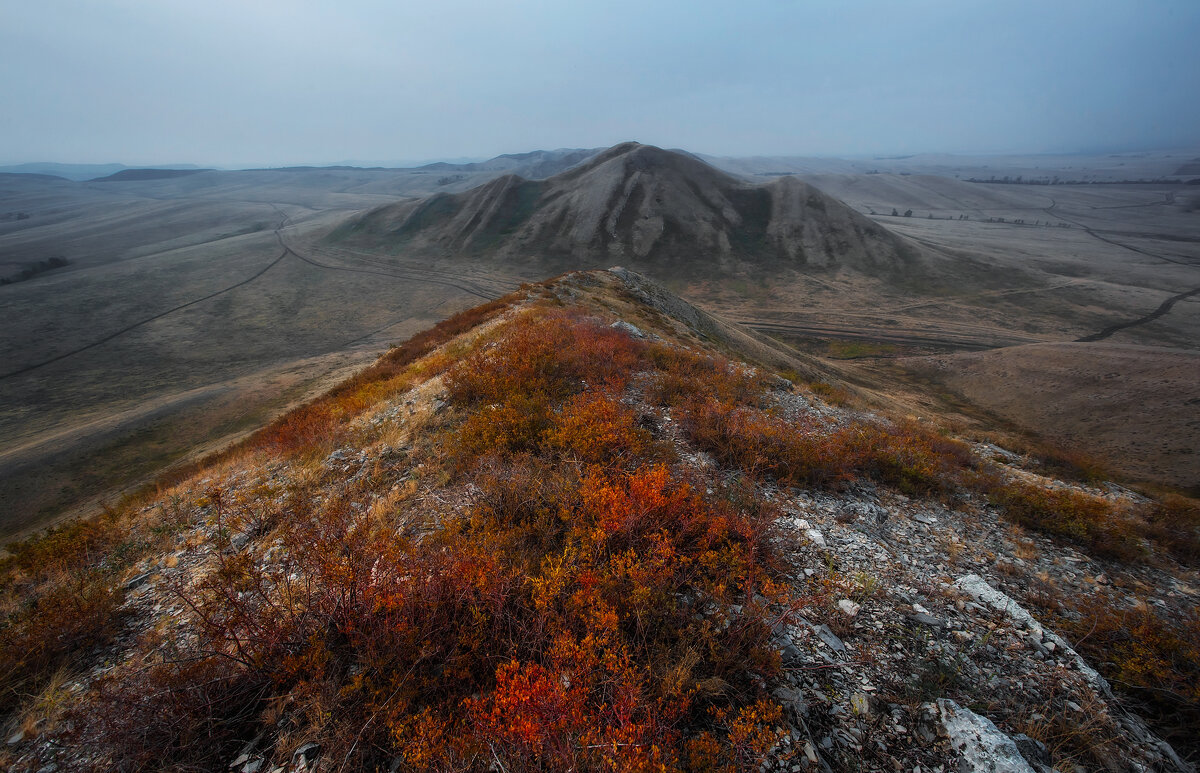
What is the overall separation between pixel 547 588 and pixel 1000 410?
36877 mm

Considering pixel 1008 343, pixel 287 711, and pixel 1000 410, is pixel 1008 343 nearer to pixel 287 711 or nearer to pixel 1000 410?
pixel 1000 410

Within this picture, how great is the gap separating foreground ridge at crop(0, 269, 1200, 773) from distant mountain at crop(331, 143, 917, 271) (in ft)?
196

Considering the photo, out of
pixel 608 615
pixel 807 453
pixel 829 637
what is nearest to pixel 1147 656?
pixel 829 637

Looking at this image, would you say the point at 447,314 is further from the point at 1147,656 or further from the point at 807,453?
the point at 1147,656

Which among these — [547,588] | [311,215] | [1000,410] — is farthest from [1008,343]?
[311,215]

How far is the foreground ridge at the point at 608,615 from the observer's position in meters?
3.63

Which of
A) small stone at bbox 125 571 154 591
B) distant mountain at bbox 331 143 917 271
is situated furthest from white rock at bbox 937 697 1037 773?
distant mountain at bbox 331 143 917 271

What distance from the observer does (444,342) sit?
63.1ft

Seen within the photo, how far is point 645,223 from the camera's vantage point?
69250 millimetres

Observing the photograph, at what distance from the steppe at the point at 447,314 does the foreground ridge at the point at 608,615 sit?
20.8 metres

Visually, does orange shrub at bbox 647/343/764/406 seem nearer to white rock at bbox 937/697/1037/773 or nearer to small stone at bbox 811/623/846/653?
small stone at bbox 811/623/846/653

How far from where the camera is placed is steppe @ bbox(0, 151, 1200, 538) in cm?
2473

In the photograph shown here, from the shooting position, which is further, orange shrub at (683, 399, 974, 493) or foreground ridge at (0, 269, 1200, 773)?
orange shrub at (683, 399, 974, 493)

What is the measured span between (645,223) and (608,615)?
71.4 m
